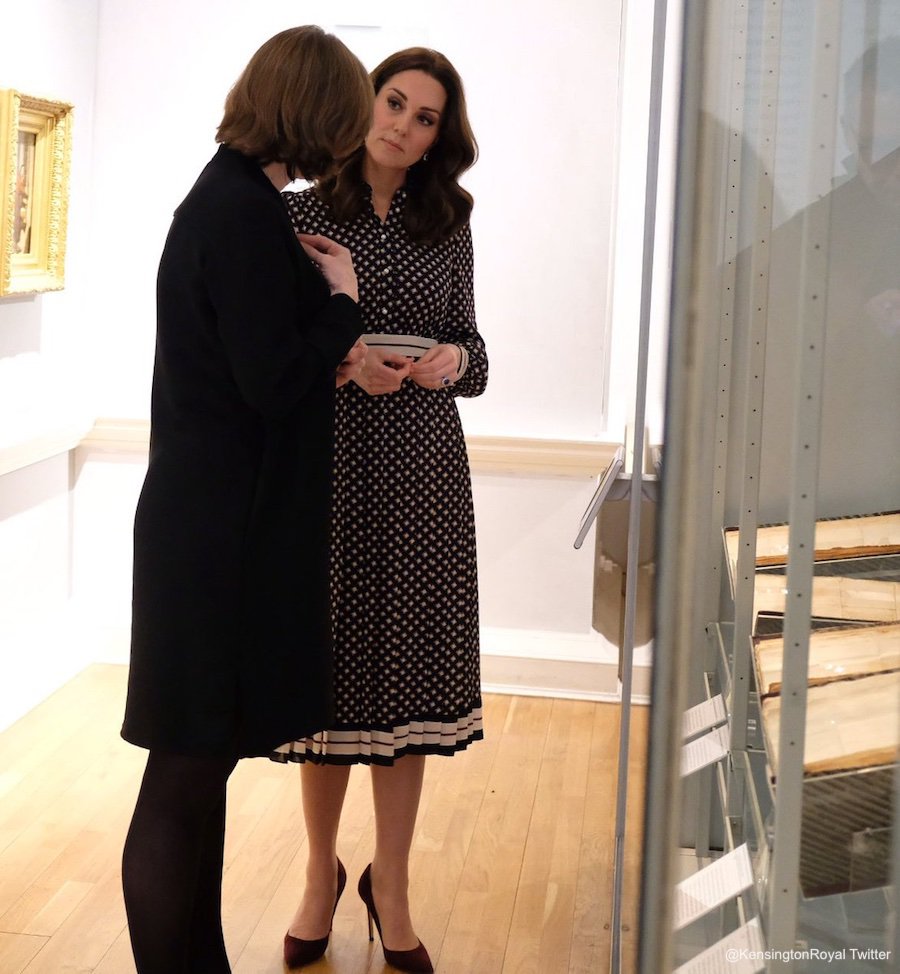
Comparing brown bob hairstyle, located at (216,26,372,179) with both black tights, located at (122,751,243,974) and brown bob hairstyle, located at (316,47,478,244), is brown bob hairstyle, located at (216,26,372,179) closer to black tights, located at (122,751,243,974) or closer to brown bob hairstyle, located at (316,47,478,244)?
brown bob hairstyle, located at (316,47,478,244)

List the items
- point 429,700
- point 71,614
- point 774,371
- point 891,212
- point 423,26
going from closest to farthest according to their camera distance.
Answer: point 891,212 → point 774,371 → point 429,700 → point 423,26 → point 71,614

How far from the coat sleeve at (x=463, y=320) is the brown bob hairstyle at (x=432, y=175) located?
6 centimetres

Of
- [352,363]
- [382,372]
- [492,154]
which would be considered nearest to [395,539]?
[382,372]

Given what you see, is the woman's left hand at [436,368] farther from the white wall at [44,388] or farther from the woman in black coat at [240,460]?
the white wall at [44,388]

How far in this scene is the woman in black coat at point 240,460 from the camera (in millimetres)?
1655

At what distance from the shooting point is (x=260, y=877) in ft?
8.63

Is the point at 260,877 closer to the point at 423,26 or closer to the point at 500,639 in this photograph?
the point at 500,639

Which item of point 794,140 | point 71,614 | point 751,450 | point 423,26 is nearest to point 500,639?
point 71,614

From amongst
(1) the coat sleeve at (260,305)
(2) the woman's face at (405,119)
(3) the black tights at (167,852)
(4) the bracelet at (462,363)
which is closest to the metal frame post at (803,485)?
(1) the coat sleeve at (260,305)

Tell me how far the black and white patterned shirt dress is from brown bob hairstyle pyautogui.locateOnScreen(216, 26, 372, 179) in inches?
17.1

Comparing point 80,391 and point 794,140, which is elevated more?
point 794,140

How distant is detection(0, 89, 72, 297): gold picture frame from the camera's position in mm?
3148

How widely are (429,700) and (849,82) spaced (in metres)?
1.73

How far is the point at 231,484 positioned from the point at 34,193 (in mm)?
2074
